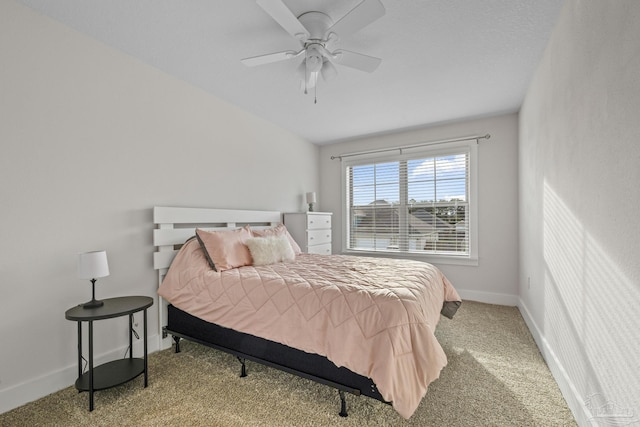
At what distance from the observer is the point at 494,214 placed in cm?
379

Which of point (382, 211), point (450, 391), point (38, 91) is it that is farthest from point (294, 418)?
point (382, 211)

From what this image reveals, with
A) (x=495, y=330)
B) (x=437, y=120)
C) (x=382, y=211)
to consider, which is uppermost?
(x=437, y=120)

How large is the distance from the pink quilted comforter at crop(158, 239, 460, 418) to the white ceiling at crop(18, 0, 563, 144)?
1653 millimetres

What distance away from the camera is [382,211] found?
4648mm

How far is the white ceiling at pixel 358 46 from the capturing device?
184 cm

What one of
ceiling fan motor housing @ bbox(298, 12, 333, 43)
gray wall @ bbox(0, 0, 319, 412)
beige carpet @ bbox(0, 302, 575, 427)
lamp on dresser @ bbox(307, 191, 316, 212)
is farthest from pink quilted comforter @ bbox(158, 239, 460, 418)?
lamp on dresser @ bbox(307, 191, 316, 212)

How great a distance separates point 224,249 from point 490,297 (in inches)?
137

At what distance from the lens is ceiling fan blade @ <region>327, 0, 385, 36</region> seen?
5.02 feet

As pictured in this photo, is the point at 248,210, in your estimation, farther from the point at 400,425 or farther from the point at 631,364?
the point at 631,364

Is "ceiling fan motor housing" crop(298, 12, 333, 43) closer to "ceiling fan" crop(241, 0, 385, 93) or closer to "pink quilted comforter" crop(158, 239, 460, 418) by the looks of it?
"ceiling fan" crop(241, 0, 385, 93)

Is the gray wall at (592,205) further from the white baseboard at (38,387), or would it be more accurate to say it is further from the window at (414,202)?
the white baseboard at (38,387)

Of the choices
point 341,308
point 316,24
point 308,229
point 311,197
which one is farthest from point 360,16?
point 311,197

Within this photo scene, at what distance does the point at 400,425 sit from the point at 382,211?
337cm

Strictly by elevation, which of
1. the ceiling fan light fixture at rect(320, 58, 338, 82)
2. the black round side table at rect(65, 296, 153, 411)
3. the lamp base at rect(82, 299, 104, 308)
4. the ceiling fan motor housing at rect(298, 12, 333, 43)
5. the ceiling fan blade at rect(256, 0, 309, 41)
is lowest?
the black round side table at rect(65, 296, 153, 411)
